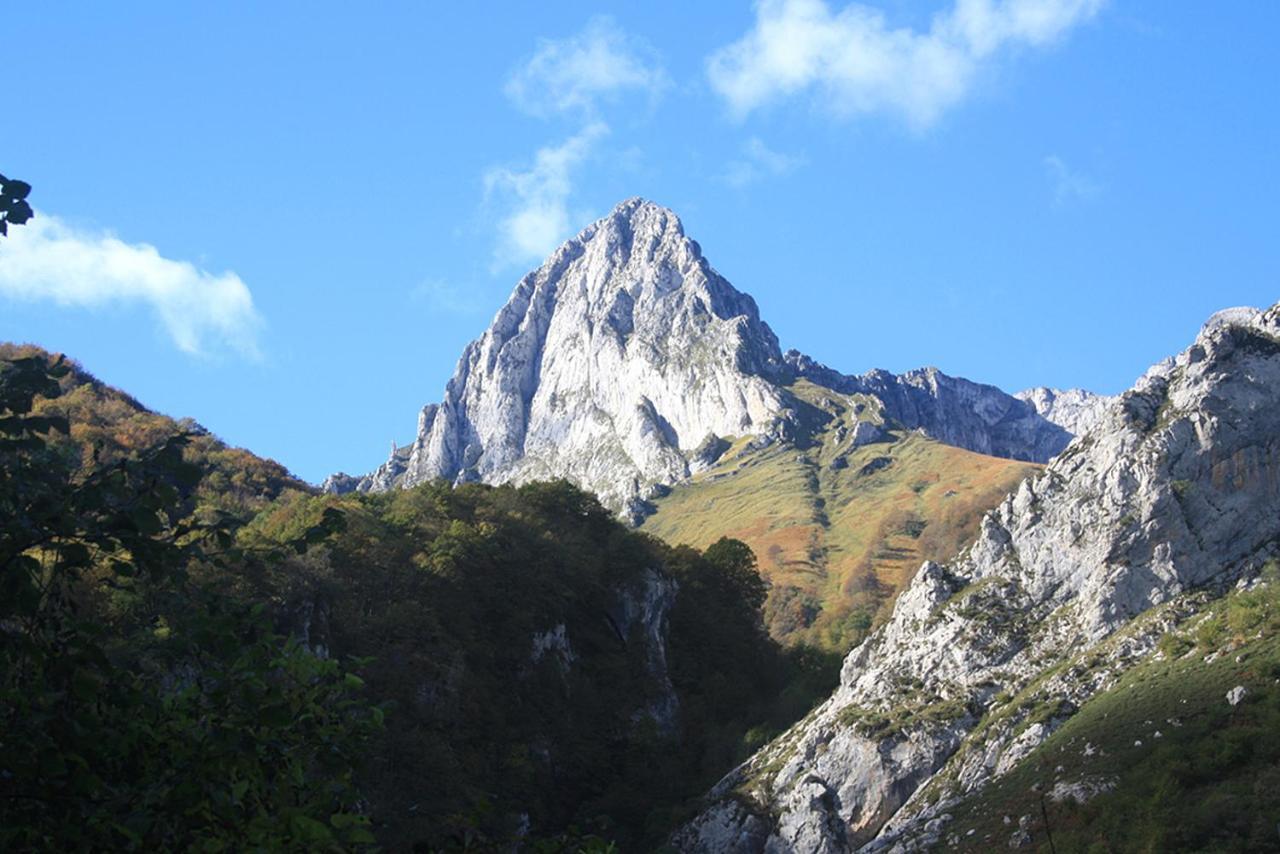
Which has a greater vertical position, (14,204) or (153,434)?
A: (153,434)

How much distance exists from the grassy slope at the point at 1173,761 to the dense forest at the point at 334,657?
1586 centimetres

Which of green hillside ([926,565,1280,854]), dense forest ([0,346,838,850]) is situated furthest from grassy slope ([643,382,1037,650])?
green hillside ([926,565,1280,854])

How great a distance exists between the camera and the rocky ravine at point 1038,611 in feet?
173

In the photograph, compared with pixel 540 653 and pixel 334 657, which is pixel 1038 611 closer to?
pixel 540 653

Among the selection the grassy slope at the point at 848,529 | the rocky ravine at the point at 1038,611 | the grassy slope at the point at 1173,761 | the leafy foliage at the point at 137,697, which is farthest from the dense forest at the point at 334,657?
the grassy slope at the point at 848,529

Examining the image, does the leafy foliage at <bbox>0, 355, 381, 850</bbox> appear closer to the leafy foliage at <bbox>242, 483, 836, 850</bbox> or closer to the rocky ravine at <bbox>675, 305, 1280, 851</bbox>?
the leafy foliage at <bbox>242, 483, 836, 850</bbox>

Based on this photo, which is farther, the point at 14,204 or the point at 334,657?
the point at 334,657

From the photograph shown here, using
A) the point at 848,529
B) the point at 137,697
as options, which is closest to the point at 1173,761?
the point at 137,697

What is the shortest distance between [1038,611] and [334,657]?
119 ft

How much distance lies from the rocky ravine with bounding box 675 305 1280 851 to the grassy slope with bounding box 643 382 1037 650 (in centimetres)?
2962

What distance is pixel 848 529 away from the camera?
168 meters

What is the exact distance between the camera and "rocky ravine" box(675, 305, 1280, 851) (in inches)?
2079

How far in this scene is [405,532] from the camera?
64812 millimetres

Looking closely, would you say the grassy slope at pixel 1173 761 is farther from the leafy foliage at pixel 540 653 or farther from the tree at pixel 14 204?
the tree at pixel 14 204
